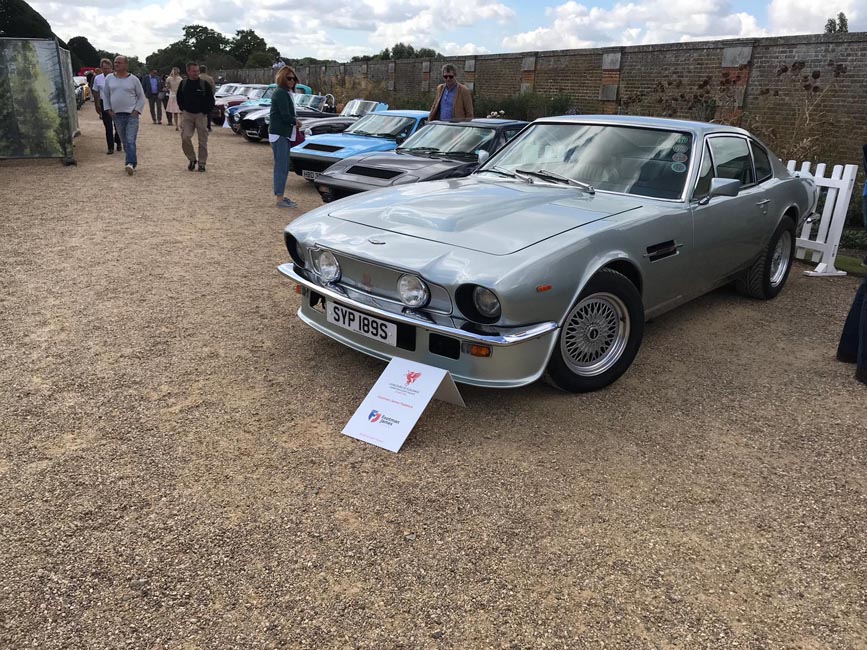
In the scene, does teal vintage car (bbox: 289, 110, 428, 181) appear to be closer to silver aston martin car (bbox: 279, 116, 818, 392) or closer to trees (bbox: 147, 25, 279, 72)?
silver aston martin car (bbox: 279, 116, 818, 392)

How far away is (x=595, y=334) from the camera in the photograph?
3717 millimetres

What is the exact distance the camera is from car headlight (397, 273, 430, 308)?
10.9 feet

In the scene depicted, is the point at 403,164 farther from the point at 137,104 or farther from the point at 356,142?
the point at 137,104

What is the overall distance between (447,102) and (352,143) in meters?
1.57

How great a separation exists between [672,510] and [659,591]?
541mm

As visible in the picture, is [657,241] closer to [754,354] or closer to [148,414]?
[754,354]

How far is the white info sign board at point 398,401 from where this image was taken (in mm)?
3221

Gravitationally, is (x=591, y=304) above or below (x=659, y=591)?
above

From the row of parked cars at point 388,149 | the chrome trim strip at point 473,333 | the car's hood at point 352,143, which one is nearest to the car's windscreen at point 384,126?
the row of parked cars at point 388,149

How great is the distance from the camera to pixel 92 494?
109 inches

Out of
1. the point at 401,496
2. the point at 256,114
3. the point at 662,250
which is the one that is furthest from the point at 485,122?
the point at 256,114

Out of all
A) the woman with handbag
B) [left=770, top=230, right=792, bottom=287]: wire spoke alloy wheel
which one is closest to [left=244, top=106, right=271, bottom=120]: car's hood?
the woman with handbag

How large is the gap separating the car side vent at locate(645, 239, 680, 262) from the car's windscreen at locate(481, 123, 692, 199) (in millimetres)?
350

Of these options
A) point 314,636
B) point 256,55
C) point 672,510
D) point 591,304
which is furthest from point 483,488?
point 256,55
